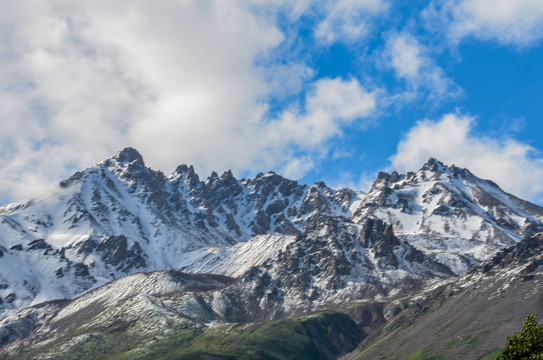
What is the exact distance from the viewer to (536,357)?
52.2 metres

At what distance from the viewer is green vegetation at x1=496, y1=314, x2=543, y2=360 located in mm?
53406

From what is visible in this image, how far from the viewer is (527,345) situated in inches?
2125

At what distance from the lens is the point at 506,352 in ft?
180

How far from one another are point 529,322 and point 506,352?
4.03 meters

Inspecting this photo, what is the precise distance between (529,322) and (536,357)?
4.38 m

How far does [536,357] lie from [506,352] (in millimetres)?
3246

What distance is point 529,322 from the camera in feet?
183

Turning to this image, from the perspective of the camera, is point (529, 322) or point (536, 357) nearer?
point (536, 357)

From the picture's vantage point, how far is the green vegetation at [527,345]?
175 ft
